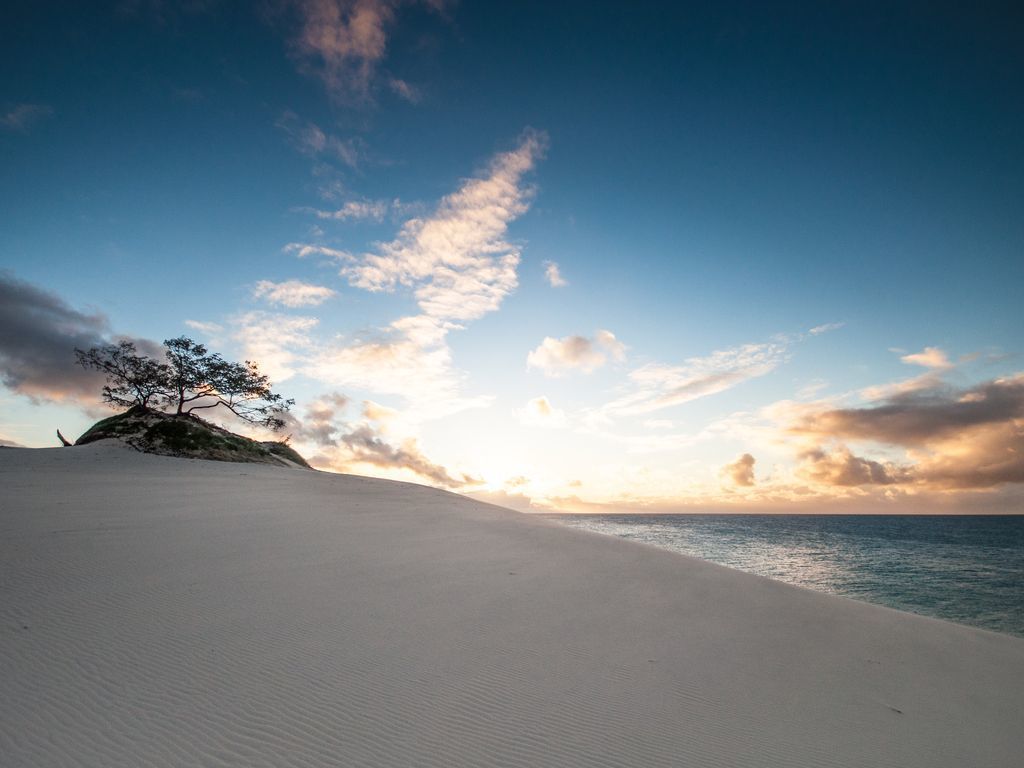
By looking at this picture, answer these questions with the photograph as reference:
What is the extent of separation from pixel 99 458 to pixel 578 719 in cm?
1679

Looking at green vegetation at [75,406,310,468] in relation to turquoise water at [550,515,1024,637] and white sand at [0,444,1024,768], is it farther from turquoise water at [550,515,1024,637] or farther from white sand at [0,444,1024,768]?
turquoise water at [550,515,1024,637]

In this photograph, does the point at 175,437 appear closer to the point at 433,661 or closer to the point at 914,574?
the point at 433,661

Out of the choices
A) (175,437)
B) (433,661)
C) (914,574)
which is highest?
(175,437)

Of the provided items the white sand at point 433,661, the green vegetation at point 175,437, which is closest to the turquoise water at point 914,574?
the white sand at point 433,661

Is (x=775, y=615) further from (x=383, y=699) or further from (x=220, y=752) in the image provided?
(x=220, y=752)

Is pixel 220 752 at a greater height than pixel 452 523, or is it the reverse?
pixel 452 523

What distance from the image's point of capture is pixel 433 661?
14.6 ft

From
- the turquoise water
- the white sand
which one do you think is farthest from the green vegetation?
the turquoise water

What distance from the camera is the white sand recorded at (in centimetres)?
335

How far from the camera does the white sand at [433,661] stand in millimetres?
3352

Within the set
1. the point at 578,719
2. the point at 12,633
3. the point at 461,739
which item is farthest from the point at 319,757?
the point at 12,633

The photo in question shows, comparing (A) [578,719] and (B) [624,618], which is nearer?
(A) [578,719]

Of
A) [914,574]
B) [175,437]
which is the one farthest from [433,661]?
[914,574]

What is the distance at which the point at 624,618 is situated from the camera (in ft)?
20.5
